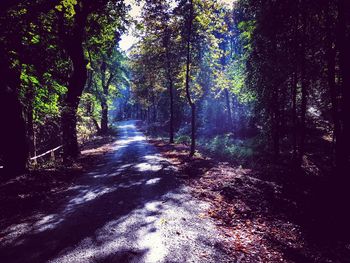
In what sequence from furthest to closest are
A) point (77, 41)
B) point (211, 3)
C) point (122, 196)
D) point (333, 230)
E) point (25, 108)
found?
point (211, 3) < point (77, 41) < point (25, 108) < point (122, 196) < point (333, 230)

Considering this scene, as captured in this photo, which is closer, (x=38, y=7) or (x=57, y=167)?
(x=38, y=7)

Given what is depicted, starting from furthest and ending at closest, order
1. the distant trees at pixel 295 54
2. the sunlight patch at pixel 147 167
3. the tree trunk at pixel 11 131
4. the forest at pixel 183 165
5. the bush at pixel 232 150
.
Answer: the bush at pixel 232 150
the sunlight patch at pixel 147 167
the distant trees at pixel 295 54
the tree trunk at pixel 11 131
the forest at pixel 183 165

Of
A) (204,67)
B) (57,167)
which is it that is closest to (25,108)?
(57,167)

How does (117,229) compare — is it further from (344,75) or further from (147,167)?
(344,75)

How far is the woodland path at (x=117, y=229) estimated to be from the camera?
5668 mm

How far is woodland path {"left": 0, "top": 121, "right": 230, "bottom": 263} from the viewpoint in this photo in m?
5.67

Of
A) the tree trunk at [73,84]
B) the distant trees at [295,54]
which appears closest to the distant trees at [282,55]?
the distant trees at [295,54]

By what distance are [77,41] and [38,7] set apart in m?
6.25

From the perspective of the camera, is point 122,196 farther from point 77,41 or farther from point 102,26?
point 102,26

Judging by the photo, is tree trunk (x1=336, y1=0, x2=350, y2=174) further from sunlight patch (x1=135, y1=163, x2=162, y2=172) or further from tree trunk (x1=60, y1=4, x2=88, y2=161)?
tree trunk (x1=60, y1=4, x2=88, y2=161)

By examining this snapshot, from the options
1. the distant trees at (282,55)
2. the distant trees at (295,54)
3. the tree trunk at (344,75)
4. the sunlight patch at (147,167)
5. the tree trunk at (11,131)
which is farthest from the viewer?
the sunlight patch at (147,167)

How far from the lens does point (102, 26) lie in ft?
62.0

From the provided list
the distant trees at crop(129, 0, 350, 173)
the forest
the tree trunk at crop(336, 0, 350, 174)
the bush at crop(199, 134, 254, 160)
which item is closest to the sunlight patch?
the forest

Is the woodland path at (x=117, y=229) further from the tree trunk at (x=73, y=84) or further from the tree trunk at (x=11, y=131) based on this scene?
the tree trunk at (x=73, y=84)
